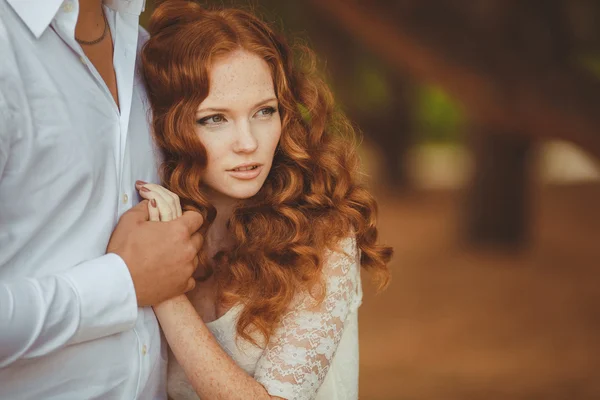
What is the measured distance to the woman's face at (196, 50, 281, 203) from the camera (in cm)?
226

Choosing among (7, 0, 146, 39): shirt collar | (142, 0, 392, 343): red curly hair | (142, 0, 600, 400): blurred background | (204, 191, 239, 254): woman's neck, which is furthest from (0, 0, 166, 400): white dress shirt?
(142, 0, 600, 400): blurred background

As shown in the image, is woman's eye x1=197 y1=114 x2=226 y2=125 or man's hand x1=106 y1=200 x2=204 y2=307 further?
woman's eye x1=197 y1=114 x2=226 y2=125

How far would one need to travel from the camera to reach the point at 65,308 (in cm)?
181

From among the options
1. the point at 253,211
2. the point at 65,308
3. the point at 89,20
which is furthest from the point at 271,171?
the point at 65,308

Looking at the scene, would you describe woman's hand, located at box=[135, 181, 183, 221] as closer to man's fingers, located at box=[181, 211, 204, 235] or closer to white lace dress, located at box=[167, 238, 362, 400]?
man's fingers, located at box=[181, 211, 204, 235]

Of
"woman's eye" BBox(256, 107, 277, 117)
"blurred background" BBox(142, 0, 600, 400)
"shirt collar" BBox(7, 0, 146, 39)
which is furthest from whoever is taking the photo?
"blurred background" BBox(142, 0, 600, 400)

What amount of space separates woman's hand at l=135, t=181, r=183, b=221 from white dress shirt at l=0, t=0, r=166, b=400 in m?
0.05

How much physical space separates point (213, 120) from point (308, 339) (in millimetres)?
663

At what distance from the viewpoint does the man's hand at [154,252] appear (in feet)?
6.51

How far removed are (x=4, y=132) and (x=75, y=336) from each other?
0.48 metres

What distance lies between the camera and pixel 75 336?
185cm

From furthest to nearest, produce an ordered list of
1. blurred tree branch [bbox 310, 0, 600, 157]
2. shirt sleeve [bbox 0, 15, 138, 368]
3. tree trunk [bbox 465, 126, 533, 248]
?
tree trunk [bbox 465, 126, 533, 248]
blurred tree branch [bbox 310, 0, 600, 157]
shirt sleeve [bbox 0, 15, 138, 368]

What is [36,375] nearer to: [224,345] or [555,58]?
A: [224,345]

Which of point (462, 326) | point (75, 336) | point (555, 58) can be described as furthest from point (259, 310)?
point (462, 326)
